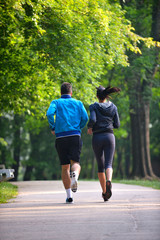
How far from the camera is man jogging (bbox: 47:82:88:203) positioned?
8023 millimetres

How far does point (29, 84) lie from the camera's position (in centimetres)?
1638

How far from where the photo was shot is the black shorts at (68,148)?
8023 millimetres

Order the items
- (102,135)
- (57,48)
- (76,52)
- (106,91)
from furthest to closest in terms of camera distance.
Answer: (76,52) → (57,48) → (106,91) → (102,135)

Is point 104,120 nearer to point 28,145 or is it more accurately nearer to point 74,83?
point 74,83

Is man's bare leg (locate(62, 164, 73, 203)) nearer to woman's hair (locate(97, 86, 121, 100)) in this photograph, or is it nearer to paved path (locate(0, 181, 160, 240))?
paved path (locate(0, 181, 160, 240))

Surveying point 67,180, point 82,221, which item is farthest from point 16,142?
point 82,221

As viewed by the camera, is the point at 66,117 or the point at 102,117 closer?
the point at 66,117

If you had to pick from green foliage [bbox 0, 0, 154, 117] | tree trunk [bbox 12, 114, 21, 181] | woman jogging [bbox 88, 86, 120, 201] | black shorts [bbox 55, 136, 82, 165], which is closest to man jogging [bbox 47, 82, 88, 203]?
black shorts [bbox 55, 136, 82, 165]

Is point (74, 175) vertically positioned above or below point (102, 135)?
below

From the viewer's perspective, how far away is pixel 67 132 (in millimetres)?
8039

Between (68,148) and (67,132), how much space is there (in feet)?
0.88

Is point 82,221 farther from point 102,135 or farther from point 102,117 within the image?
point 102,117

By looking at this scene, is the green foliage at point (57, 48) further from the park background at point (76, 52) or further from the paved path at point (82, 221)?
the paved path at point (82, 221)

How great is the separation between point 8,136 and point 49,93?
18.9 metres
